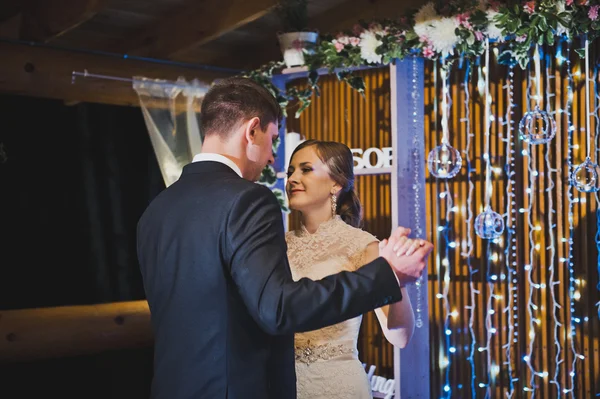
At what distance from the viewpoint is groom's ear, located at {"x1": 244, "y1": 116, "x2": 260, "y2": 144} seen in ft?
6.17

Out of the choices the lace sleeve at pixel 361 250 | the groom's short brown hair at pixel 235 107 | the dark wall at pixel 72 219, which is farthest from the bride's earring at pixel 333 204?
the dark wall at pixel 72 219

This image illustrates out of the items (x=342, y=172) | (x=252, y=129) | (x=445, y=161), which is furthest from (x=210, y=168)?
(x=445, y=161)

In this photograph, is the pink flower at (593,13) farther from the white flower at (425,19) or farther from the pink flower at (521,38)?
the white flower at (425,19)

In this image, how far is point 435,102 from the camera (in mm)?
4109

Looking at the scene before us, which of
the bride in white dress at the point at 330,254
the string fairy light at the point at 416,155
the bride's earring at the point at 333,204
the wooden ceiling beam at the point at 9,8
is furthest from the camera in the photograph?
the wooden ceiling beam at the point at 9,8

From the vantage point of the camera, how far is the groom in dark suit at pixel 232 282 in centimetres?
161

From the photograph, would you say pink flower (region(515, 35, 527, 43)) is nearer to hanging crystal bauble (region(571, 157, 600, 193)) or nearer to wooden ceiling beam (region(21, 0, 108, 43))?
hanging crystal bauble (region(571, 157, 600, 193))

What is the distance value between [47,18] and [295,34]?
5.29ft

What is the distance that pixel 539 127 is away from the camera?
125 inches

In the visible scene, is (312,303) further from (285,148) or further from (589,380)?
(285,148)

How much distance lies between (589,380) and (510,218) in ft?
3.07

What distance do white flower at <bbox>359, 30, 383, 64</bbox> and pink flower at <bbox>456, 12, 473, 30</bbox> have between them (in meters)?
0.47

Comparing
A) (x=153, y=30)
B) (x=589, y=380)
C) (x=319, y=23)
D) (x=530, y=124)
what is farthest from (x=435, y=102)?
(x=153, y=30)

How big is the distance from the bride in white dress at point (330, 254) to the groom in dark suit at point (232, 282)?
2.79ft
